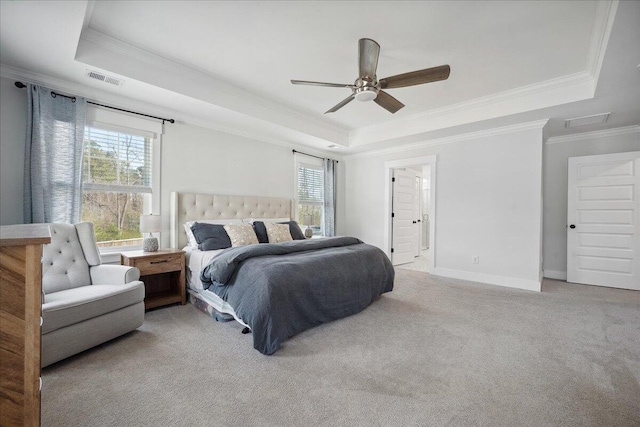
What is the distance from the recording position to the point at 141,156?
3.48 meters

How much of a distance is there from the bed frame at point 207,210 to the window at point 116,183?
36 cm

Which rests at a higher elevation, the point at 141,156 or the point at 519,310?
the point at 141,156

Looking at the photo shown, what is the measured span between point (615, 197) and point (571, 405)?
4.18 metres

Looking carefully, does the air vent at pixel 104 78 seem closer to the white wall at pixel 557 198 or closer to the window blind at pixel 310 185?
the window blind at pixel 310 185

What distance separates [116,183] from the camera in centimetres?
328

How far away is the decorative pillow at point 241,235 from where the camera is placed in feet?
11.5

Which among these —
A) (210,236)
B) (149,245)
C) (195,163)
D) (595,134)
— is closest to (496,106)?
(595,134)

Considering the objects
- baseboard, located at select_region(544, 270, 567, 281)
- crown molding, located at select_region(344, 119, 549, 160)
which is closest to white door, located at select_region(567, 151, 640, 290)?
baseboard, located at select_region(544, 270, 567, 281)

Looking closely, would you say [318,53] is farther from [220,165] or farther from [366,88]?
[220,165]

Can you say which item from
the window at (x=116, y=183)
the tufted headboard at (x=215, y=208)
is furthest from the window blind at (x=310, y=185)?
the window at (x=116, y=183)

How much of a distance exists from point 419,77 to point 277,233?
262cm

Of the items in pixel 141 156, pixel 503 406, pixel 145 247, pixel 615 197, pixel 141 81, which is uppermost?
pixel 141 81

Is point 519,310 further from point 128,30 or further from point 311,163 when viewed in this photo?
point 128,30

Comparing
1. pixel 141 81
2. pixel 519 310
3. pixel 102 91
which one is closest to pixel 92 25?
pixel 141 81
